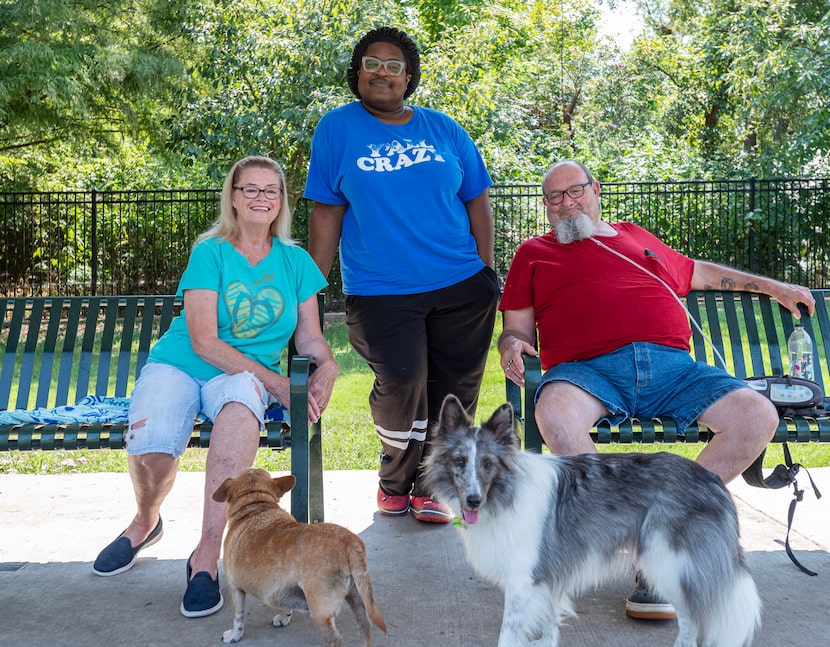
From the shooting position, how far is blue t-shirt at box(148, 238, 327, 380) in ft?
12.2

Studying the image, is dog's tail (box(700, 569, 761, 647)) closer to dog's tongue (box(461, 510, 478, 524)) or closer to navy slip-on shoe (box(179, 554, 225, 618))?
dog's tongue (box(461, 510, 478, 524))

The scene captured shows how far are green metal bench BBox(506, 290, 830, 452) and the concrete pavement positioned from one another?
64cm

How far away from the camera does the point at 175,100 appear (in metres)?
12.4

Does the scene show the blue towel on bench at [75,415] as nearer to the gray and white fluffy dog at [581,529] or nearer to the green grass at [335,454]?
the gray and white fluffy dog at [581,529]

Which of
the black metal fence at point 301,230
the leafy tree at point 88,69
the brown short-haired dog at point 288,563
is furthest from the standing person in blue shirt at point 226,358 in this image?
the black metal fence at point 301,230

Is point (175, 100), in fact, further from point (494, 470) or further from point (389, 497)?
point (494, 470)

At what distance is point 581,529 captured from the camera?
9.76 ft

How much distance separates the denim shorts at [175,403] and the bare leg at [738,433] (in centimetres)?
187

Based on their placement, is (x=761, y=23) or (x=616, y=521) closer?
(x=616, y=521)

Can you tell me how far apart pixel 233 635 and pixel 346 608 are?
547 millimetres

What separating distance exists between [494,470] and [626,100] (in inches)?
1057

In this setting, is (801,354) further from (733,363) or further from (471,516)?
(471,516)

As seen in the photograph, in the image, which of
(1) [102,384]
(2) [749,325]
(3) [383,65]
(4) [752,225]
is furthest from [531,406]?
(4) [752,225]

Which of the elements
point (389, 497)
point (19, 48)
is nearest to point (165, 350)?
point (389, 497)
